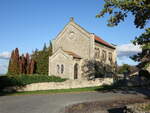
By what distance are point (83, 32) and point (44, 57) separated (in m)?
11.6

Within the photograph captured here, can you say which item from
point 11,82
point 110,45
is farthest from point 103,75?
point 11,82

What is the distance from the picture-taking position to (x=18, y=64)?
42.9m

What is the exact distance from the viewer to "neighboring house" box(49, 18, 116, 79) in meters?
38.4

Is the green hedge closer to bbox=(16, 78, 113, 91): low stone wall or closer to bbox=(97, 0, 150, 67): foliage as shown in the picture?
bbox=(16, 78, 113, 91): low stone wall

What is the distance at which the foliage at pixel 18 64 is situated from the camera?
4225 cm

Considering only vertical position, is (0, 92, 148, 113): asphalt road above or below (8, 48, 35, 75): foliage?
below

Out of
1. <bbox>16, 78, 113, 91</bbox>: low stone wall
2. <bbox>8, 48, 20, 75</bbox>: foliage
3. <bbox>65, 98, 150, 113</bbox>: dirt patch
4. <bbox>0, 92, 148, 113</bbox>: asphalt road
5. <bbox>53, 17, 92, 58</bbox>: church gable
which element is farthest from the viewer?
<bbox>8, 48, 20, 75</bbox>: foliage

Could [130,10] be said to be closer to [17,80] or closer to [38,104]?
[38,104]

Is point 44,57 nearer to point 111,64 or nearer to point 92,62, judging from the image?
point 92,62

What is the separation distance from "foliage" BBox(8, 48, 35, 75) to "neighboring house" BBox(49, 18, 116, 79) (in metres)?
6.38

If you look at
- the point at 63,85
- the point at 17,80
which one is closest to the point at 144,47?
the point at 63,85

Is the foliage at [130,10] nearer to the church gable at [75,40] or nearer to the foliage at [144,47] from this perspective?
the foliage at [144,47]

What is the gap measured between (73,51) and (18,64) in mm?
12127

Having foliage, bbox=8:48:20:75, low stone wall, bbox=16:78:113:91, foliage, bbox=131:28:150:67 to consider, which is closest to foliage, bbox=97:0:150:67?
foliage, bbox=131:28:150:67
